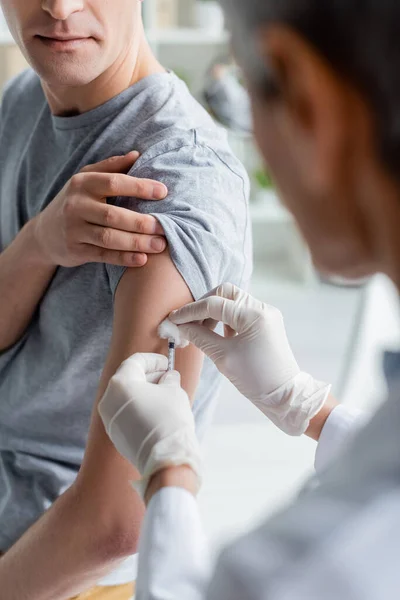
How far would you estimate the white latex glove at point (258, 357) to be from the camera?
3.83 ft

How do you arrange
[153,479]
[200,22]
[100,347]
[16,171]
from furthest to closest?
1. [200,22]
2. [16,171]
3. [100,347]
4. [153,479]

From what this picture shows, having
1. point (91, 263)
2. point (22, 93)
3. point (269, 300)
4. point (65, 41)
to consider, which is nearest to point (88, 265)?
point (91, 263)

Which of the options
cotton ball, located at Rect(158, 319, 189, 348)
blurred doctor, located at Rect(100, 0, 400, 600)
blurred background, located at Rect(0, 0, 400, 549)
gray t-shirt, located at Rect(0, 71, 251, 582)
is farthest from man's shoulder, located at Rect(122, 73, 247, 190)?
blurred background, located at Rect(0, 0, 400, 549)

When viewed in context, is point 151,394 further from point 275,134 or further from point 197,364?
point 275,134

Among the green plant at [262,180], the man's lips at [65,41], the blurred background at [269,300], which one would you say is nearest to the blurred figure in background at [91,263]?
the man's lips at [65,41]

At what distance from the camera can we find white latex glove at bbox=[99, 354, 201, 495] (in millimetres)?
915

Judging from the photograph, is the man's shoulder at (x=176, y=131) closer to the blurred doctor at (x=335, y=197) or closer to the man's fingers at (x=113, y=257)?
the man's fingers at (x=113, y=257)

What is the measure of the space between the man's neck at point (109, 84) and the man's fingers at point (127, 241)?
11.8 inches

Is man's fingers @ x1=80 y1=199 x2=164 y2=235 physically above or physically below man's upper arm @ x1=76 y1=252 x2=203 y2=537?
above

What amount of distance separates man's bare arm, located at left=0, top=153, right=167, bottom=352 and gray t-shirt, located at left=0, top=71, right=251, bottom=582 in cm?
3

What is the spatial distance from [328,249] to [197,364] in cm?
55

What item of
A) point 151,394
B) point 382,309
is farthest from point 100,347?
point 382,309

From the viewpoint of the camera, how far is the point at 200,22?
4320 millimetres

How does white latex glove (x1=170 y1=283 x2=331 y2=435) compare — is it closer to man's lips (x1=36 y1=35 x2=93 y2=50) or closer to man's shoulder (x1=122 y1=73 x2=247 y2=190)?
man's shoulder (x1=122 y1=73 x2=247 y2=190)
